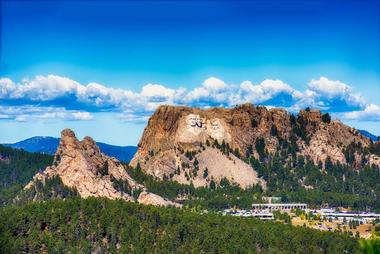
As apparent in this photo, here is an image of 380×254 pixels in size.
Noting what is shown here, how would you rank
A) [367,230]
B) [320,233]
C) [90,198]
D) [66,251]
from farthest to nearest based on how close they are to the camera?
[367,230] < [90,198] < [320,233] < [66,251]

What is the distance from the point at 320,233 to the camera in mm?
161000

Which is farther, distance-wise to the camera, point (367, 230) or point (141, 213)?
point (367, 230)

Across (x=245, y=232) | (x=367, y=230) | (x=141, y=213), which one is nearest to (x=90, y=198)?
(x=141, y=213)

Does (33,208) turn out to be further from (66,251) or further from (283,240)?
(283,240)

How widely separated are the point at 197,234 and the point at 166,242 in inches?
300

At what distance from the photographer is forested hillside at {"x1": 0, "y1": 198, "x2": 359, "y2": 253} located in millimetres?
150125

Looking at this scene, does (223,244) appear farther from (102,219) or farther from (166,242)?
(102,219)

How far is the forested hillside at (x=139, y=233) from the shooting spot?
150125 millimetres

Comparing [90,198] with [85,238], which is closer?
[85,238]

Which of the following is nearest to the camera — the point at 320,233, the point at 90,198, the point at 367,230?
the point at 320,233

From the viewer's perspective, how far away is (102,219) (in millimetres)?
163375

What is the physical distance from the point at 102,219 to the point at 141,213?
449 inches

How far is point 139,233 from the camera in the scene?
15875 centimetres

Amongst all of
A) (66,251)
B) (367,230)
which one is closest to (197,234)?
(66,251)
